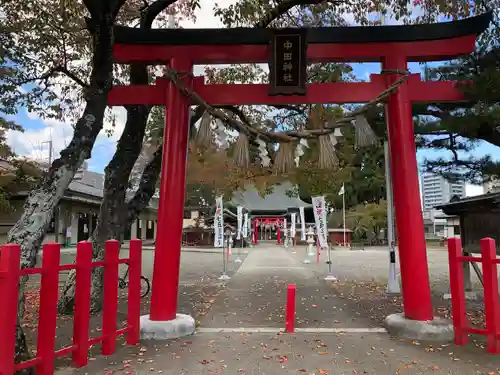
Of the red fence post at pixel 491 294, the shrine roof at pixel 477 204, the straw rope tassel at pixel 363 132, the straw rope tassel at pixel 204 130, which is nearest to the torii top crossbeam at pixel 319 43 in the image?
the straw rope tassel at pixel 204 130

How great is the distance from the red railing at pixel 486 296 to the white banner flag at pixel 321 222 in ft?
36.1

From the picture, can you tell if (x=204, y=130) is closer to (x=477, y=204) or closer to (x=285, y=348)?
(x=285, y=348)

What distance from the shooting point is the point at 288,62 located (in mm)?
6426

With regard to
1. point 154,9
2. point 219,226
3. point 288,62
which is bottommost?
point 219,226

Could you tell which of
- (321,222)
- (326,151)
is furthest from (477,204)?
(321,222)

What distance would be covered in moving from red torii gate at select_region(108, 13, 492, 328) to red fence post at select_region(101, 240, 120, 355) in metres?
0.93

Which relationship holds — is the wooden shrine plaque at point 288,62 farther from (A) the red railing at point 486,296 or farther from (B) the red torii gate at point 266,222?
(B) the red torii gate at point 266,222

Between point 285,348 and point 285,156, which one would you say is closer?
point 285,348

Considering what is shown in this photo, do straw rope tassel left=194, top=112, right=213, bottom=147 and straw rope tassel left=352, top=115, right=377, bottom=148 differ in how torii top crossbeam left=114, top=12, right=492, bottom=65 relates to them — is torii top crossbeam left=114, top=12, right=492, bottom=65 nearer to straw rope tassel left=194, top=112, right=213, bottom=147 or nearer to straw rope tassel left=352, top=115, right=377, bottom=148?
straw rope tassel left=194, top=112, right=213, bottom=147

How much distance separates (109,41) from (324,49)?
3306 mm

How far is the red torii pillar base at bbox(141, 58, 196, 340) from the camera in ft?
19.9

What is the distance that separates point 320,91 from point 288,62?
73cm

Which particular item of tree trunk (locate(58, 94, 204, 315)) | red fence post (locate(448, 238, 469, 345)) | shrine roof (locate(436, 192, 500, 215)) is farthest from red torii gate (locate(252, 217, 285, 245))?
red fence post (locate(448, 238, 469, 345))

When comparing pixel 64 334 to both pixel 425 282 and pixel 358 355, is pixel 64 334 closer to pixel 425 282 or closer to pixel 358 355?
pixel 358 355
